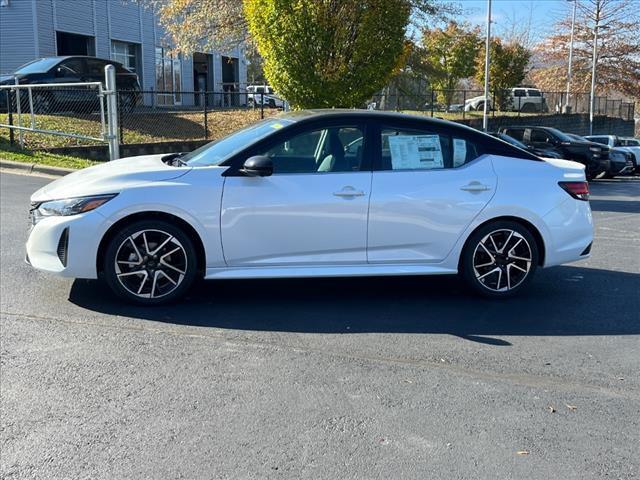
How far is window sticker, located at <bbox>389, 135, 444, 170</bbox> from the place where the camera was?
551 centimetres

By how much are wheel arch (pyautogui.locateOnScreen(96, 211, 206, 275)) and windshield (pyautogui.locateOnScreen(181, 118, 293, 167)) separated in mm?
538

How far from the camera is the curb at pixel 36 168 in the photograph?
42.1ft

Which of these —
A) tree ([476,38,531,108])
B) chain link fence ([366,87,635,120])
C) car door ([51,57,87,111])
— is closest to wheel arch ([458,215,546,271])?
car door ([51,57,87,111])

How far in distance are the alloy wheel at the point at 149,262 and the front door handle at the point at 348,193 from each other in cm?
134

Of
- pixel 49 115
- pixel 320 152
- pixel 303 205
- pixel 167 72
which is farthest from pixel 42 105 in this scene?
pixel 167 72

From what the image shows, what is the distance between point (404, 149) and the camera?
5535 mm

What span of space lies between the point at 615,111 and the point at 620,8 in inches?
393

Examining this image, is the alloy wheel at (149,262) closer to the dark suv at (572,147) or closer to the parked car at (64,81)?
the parked car at (64,81)

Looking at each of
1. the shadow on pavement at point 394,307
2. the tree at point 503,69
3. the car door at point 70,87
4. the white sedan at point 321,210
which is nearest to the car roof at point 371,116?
the white sedan at point 321,210

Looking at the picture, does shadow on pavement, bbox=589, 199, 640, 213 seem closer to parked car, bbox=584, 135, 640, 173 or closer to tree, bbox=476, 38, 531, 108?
parked car, bbox=584, 135, 640, 173

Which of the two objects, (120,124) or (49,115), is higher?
(49,115)

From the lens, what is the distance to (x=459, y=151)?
5.63 metres

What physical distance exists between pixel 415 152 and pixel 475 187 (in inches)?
23.3

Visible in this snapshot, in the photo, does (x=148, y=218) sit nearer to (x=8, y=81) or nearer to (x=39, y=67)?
(x=8, y=81)
